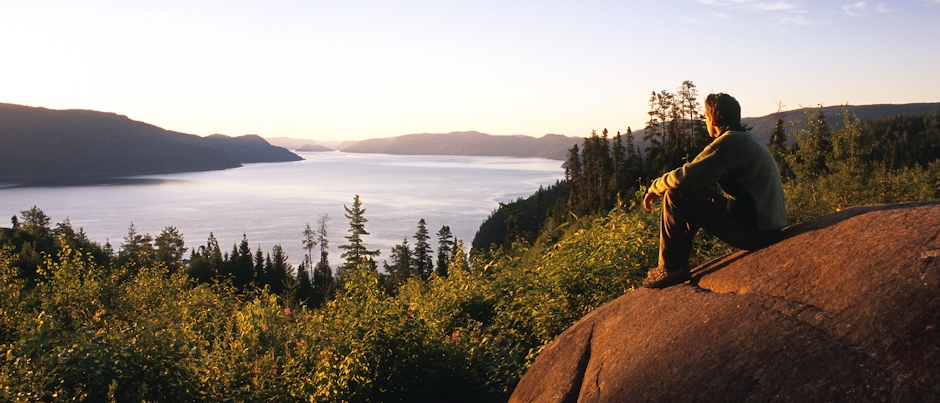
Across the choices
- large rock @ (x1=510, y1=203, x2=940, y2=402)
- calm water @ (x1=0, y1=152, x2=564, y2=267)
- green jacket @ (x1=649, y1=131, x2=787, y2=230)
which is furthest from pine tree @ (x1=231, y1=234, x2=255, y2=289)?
green jacket @ (x1=649, y1=131, x2=787, y2=230)

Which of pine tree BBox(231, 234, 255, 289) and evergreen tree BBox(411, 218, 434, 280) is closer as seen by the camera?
pine tree BBox(231, 234, 255, 289)

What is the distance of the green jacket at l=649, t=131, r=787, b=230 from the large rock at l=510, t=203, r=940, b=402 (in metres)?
0.35

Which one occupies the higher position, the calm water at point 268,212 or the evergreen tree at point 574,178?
the evergreen tree at point 574,178

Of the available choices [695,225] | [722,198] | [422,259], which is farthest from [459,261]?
[422,259]

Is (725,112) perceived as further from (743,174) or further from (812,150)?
(812,150)

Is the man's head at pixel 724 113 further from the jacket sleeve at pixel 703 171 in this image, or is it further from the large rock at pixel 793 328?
the large rock at pixel 793 328

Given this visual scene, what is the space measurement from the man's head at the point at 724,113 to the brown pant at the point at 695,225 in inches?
28.3

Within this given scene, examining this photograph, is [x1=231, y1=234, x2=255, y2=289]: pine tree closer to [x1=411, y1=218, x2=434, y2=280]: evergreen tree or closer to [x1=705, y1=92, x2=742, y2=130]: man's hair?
[x1=411, y1=218, x2=434, y2=280]: evergreen tree

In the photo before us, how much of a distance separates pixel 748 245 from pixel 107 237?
428 feet

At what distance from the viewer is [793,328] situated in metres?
4.52

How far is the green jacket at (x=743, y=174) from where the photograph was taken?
18.6 feet

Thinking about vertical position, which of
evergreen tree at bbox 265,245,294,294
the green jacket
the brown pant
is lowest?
evergreen tree at bbox 265,245,294,294

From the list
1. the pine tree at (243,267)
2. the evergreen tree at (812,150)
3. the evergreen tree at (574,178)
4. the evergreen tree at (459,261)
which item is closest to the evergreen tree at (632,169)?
the evergreen tree at (574,178)

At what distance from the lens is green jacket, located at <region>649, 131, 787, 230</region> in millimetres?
5664
